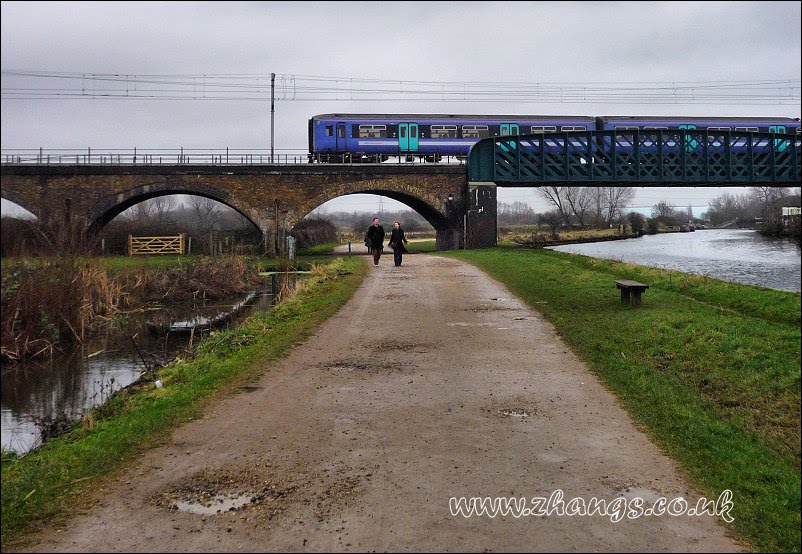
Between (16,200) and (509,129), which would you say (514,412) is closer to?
(16,200)

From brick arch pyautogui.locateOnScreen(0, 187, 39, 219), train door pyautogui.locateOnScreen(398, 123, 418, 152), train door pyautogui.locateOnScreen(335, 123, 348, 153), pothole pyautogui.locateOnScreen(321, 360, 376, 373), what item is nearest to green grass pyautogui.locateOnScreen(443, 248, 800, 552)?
pothole pyautogui.locateOnScreen(321, 360, 376, 373)

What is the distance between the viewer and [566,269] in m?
21.2

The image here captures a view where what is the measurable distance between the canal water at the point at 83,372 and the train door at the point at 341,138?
25.6 m

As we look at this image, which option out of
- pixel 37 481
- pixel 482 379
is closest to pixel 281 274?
pixel 482 379

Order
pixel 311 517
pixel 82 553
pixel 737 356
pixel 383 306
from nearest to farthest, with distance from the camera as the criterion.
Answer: pixel 82 553, pixel 311 517, pixel 737 356, pixel 383 306

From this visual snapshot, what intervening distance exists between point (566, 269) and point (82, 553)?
18.5 metres

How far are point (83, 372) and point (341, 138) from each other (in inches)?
1300

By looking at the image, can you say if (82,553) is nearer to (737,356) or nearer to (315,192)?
(737,356)

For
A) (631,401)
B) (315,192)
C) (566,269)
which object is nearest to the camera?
(631,401)

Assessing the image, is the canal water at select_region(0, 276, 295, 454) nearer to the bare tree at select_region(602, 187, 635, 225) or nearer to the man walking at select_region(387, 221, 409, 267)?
the man walking at select_region(387, 221, 409, 267)

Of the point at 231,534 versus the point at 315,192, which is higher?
the point at 315,192

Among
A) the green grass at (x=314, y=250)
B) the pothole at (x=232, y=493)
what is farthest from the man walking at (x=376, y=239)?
the green grass at (x=314, y=250)

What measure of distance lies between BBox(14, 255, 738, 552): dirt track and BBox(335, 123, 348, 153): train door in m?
34.9

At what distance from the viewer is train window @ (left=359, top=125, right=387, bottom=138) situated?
43.2m
